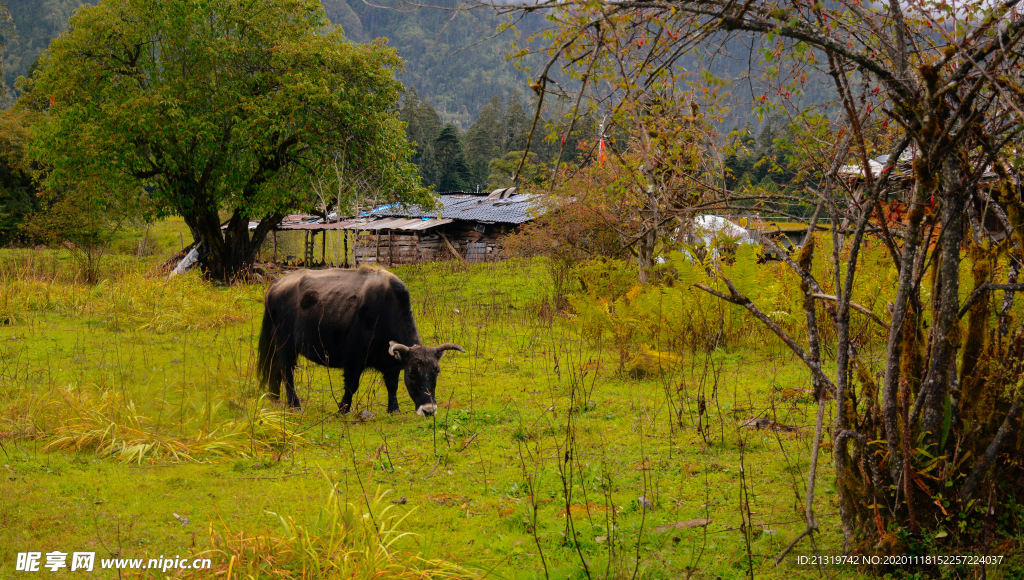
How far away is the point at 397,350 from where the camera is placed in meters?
8.07

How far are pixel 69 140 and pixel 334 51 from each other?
24.9ft

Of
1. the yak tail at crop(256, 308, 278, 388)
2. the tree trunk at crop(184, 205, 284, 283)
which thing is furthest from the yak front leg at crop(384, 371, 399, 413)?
the tree trunk at crop(184, 205, 284, 283)

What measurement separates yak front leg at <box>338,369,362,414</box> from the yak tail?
94 cm

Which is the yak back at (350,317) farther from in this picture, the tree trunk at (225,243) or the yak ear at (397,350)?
the tree trunk at (225,243)

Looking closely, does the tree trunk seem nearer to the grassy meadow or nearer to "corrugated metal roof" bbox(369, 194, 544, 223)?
the grassy meadow

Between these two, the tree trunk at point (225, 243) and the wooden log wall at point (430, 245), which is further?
the wooden log wall at point (430, 245)

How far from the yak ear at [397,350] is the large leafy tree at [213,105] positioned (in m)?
12.9

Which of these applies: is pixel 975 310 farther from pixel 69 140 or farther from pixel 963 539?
pixel 69 140

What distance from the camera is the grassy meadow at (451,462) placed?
4.14 meters

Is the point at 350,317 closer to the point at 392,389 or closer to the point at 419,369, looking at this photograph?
the point at 392,389

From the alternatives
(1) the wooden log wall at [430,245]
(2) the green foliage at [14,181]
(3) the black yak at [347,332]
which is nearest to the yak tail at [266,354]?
(3) the black yak at [347,332]

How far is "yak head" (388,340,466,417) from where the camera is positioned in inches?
314

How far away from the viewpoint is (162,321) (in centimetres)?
1332

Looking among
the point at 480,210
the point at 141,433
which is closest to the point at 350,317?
the point at 141,433
